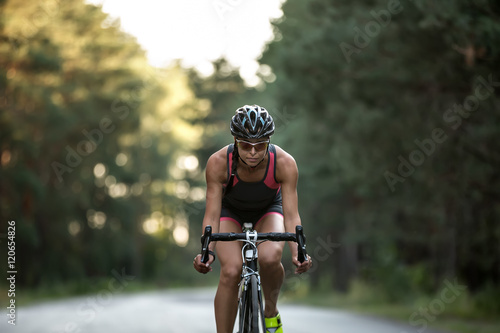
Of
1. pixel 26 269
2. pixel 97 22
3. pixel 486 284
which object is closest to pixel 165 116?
pixel 97 22

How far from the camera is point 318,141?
83.5 ft

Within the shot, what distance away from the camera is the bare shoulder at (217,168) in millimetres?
6035

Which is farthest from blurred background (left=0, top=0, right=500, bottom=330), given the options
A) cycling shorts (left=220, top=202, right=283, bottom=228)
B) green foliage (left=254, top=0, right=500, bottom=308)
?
cycling shorts (left=220, top=202, right=283, bottom=228)

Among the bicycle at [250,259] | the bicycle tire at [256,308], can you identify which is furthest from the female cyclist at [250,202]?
the bicycle tire at [256,308]

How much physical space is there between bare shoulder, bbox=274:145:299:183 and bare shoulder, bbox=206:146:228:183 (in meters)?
0.42

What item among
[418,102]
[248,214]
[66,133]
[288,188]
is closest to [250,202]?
[248,214]

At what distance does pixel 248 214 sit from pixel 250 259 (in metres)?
0.74

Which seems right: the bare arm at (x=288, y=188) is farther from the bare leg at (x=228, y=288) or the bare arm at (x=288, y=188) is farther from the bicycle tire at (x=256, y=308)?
the bicycle tire at (x=256, y=308)

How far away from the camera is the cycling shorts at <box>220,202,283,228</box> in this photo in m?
6.35

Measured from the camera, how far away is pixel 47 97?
102 feet

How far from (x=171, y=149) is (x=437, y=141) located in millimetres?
39400

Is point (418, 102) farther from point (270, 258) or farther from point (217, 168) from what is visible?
point (270, 258)

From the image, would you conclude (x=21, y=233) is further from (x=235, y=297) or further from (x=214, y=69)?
(x=214, y=69)

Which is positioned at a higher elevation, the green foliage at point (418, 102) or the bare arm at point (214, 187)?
the green foliage at point (418, 102)
